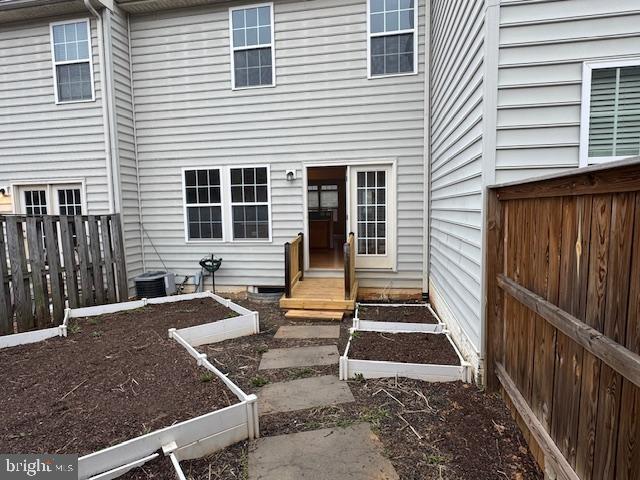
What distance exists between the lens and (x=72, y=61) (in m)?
6.32

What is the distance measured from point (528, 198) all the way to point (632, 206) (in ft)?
3.08

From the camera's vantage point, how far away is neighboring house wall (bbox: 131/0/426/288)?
19.3 ft

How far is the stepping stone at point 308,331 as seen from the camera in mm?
4570

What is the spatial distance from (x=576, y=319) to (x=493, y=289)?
44.7 inches

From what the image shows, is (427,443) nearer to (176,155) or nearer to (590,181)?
(590,181)

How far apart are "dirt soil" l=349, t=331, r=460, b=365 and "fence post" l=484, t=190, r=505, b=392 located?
48cm

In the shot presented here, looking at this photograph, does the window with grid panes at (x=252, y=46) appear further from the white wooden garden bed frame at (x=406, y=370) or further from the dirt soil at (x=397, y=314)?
the white wooden garden bed frame at (x=406, y=370)

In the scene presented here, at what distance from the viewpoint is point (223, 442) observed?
93.8 inches

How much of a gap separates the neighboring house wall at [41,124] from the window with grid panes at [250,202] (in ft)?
7.64

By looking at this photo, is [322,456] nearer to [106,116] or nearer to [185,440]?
[185,440]

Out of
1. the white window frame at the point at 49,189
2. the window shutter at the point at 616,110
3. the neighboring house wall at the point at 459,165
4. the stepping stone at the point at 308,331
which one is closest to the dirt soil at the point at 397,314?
the neighboring house wall at the point at 459,165

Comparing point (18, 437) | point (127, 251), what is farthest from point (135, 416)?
point (127, 251)

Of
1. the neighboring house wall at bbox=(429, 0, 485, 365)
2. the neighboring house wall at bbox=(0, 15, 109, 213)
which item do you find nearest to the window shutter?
the neighboring house wall at bbox=(429, 0, 485, 365)

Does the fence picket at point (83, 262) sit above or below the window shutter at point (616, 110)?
below
